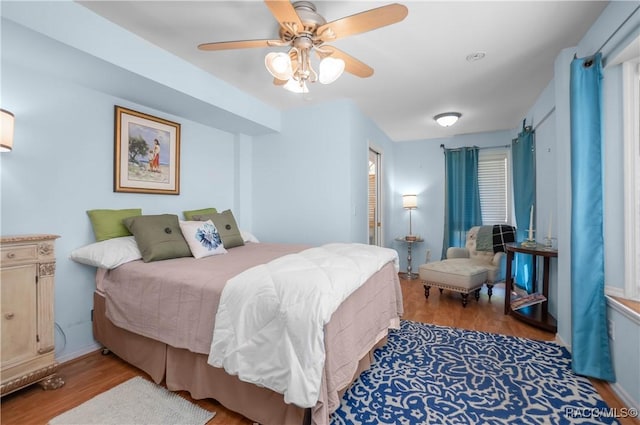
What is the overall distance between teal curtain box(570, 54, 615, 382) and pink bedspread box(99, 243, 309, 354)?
2211 millimetres

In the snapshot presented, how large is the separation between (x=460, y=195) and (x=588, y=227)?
297 cm

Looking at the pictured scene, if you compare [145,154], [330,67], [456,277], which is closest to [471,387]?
[456,277]

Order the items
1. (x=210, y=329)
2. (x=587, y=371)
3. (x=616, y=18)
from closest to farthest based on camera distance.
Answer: (x=210, y=329) < (x=616, y=18) < (x=587, y=371)

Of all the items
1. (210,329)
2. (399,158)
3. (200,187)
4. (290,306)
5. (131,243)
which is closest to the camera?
(290,306)

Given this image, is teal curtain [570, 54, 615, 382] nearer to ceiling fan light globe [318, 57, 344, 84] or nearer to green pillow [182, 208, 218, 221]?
ceiling fan light globe [318, 57, 344, 84]

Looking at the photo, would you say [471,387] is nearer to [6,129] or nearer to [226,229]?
[226,229]

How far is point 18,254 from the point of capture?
1.71 meters

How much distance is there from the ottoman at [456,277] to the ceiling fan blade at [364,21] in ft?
9.65

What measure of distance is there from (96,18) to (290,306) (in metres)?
2.30

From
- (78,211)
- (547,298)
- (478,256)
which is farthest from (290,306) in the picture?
(478,256)

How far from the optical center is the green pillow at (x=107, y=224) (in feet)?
7.52

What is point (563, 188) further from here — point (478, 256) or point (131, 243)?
point (131, 243)

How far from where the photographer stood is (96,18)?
6.18ft

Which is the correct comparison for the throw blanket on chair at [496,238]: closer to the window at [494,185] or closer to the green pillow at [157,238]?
the window at [494,185]
